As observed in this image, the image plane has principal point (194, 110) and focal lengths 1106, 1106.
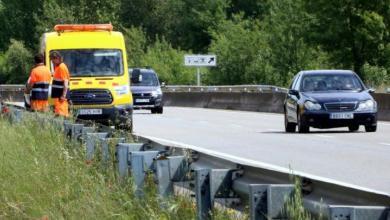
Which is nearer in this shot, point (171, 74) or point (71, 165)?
point (71, 165)

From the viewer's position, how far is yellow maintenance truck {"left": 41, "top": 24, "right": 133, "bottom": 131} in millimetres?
25438

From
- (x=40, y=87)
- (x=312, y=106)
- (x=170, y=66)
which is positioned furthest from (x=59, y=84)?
(x=170, y=66)

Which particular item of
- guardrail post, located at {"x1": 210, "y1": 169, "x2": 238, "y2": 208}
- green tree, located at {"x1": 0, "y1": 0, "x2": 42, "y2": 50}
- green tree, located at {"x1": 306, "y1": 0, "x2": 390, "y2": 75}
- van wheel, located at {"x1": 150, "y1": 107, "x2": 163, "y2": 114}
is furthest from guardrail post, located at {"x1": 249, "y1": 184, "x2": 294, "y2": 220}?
green tree, located at {"x1": 0, "y1": 0, "x2": 42, "y2": 50}

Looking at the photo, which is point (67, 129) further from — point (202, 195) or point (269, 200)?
point (269, 200)

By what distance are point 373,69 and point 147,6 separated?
69715 mm

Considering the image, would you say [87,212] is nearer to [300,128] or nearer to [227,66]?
[300,128]

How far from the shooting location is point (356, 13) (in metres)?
58.9

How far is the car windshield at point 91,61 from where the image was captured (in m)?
25.5

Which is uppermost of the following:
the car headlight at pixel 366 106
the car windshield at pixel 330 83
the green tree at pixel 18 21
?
the green tree at pixel 18 21

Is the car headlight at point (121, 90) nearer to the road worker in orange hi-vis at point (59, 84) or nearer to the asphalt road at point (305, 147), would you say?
the asphalt road at point (305, 147)

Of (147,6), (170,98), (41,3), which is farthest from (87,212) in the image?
(147,6)

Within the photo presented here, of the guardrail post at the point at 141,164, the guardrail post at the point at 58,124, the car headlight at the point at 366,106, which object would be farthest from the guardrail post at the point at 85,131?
the car headlight at the point at 366,106

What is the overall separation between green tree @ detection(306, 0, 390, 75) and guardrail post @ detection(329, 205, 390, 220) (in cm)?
5370

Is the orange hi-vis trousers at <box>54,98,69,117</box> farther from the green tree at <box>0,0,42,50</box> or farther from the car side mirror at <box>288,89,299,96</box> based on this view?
the green tree at <box>0,0,42,50</box>
